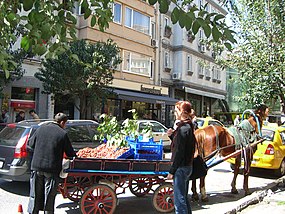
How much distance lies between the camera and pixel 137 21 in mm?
24031

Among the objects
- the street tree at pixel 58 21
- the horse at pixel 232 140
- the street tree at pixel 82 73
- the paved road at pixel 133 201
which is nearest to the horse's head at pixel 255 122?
the horse at pixel 232 140

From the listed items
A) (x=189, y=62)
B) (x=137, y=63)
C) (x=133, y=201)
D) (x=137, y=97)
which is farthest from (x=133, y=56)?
(x=133, y=201)

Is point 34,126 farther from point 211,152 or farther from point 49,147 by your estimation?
point 211,152

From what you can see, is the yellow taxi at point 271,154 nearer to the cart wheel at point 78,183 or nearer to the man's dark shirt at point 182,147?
the man's dark shirt at point 182,147

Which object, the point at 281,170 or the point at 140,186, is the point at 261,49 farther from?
the point at 140,186

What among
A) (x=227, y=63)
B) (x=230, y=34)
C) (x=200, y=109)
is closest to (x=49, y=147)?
(x=230, y=34)

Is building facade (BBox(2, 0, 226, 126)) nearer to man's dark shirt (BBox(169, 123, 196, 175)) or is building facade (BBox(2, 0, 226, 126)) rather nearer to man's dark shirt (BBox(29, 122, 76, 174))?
man's dark shirt (BBox(169, 123, 196, 175))

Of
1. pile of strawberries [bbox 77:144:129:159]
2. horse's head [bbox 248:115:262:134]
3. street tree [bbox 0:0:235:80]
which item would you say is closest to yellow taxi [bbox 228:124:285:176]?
horse's head [bbox 248:115:262:134]

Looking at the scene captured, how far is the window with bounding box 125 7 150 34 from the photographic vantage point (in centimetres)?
2313

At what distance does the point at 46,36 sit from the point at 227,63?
11355mm

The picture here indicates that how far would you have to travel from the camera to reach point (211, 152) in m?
7.58

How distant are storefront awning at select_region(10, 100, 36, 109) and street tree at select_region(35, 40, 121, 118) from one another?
229cm

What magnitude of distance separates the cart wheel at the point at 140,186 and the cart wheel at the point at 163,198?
1.07 ft

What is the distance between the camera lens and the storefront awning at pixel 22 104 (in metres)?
17.8
